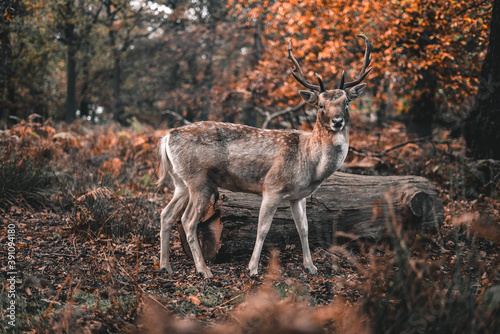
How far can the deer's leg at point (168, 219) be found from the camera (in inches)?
188

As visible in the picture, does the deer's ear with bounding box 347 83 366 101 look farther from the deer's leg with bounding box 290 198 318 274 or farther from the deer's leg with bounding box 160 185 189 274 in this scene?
the deer's leg with bounding box 160 185 189 274

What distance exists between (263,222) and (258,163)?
27.4 inches

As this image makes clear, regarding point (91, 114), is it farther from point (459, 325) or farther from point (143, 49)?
point (459, 325)

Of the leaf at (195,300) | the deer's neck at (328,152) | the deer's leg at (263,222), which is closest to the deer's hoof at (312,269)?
the deer's leg at (263,222)

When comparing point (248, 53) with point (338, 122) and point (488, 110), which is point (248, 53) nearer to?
point (488, 110)

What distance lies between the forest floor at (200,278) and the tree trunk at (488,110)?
613mm

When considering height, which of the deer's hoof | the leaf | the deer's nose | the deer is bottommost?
the leaf

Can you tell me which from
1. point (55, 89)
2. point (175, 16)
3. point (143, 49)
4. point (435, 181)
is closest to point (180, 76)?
point (143, 49)

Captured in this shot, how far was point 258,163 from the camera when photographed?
468cm

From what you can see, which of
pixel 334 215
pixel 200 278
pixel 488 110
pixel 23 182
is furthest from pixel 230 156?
pixel 488 110

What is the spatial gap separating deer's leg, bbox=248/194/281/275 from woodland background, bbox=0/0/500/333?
20 cm

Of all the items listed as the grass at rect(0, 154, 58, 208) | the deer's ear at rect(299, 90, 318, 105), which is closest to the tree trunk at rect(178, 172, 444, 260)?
the deer's ear at rect(299, 90, 318, 105)

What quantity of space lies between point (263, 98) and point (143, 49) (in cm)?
1581

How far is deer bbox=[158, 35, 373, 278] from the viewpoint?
4.53 m
